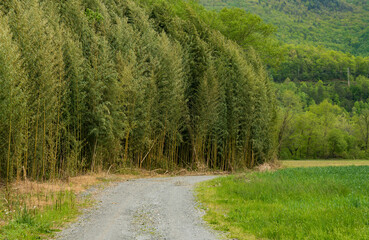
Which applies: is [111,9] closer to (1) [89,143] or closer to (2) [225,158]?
(1) [89,143]

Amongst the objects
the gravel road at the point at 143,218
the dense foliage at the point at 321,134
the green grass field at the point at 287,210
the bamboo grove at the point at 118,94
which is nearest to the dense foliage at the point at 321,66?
the dense foliage at the point at 321,134

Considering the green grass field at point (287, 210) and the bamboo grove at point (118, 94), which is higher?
the bamboo grove at point (118, 94)

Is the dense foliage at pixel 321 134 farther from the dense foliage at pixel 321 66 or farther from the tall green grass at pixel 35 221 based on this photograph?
the tall green grass at pixel 35 221

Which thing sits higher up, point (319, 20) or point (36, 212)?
point (319, 20)

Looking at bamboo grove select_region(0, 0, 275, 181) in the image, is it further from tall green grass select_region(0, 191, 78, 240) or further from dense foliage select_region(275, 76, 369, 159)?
dense foliage select_region(275, 76, 369, 159)

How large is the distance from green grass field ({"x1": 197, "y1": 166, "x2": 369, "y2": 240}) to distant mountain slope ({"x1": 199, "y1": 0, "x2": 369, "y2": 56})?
7846cm

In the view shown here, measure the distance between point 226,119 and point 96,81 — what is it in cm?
831

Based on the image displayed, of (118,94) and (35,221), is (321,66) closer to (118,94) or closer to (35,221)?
(118,94)

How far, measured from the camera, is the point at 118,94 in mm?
12164

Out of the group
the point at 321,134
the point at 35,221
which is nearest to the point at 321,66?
the point at 321,134

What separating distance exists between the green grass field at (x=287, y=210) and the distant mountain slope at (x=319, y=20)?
257 feet

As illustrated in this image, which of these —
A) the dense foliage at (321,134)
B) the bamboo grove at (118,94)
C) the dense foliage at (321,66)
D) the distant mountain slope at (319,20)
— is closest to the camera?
the bamboo grove at (118,94)

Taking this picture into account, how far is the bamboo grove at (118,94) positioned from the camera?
27.5ft

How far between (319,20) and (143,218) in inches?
4683
